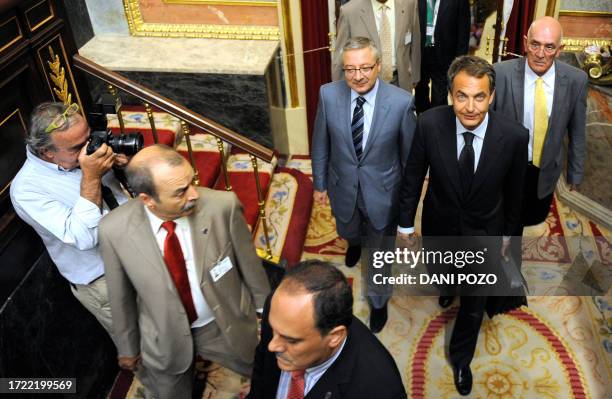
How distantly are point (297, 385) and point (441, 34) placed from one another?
3437 millimetres

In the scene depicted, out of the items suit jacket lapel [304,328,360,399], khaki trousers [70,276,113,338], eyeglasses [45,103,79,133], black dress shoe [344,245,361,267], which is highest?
eyeglasses [45,103,79,133]

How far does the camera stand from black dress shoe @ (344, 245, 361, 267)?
4.24m

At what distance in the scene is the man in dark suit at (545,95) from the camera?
3180 millimetres

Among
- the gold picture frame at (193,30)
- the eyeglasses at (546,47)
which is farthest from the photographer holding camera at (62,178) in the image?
the gold picture frame at (193,30)

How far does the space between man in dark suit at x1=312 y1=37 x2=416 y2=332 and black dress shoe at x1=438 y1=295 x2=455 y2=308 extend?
39cm

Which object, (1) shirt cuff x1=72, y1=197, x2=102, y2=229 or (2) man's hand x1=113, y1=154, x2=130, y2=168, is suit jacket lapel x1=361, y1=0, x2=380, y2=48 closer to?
(2) man's hand x1=113, y1=154, x2=130, y2=168

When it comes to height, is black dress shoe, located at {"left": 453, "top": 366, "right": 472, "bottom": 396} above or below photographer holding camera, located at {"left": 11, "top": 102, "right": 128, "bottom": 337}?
below

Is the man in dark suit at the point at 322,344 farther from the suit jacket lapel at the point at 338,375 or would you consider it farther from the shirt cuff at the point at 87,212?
the shirt cuff at the point at 87,212

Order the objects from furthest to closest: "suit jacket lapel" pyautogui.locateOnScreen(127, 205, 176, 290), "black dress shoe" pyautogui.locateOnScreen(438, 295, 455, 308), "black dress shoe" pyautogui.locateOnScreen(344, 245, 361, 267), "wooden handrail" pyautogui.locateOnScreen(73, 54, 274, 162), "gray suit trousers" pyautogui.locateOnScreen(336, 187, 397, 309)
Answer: "black dress shoe" pyautogui.locateOnScreen(344, 245, 361, 267) < "black dress shoe" pyautogui.locateOnScreen(438, 295, 455, 308) < "gray suit trousers" pyautogui.locateOnScreen(336, 187, 397, 309) < "wooden handrail" pyautogui.locateOnScreen(73, 54, 274, 162) < "suit jacket lapel" pyautogui.locateOnScreen(127, 205, 176, 290)

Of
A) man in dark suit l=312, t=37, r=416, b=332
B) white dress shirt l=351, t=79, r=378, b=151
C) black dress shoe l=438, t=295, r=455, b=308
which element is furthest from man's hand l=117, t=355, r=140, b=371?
black dress shoe l=438, t=295, r=455, b=308

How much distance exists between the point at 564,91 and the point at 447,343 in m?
1.70

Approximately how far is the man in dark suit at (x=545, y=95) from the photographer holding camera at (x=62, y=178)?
87.5 inches

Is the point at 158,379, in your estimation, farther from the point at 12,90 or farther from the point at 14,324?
the point at 12,90

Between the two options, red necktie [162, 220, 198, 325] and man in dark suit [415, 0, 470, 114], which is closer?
red necktie [162, 220, 198, 325]
